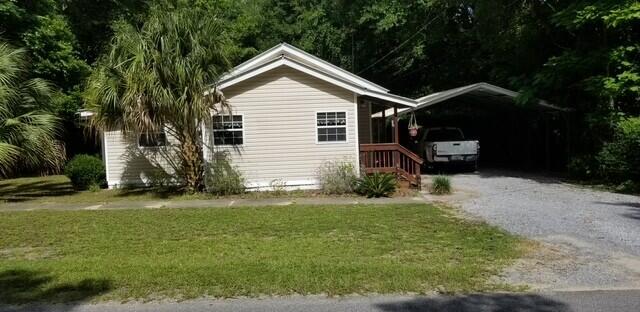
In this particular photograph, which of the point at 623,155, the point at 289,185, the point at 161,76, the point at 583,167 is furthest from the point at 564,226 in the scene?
the point at 161,76

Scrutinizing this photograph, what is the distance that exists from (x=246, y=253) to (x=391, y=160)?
9457 millimetres

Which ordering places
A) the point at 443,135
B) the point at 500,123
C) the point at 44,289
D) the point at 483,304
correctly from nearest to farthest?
the point at 483,304, the point at 44,289, the point at 443,135, the point at 500,123

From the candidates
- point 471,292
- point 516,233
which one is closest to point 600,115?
point 516,233

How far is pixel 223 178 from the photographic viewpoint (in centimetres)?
1556

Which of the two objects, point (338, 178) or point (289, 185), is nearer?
point (338, 178)

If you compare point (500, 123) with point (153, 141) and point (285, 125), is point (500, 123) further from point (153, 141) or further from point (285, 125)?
point (153, 141)

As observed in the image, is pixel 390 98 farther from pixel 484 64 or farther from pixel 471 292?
pixel 484 64

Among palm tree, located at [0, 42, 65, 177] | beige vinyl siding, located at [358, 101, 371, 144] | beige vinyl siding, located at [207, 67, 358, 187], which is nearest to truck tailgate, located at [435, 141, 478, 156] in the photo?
beige vinyl siding, located at [358, 101, 371, 144]

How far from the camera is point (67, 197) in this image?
16.8 metres

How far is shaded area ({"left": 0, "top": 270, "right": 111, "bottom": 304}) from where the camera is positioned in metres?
6.00

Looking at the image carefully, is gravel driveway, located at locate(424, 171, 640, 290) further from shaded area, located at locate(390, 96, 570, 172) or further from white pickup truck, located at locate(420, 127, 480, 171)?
shaded area, located at locate(390, 96, 570, 172)

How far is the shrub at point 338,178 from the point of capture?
15562mm

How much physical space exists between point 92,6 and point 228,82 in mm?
5566

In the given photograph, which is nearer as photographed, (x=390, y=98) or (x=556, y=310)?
(x=556, y=310)
